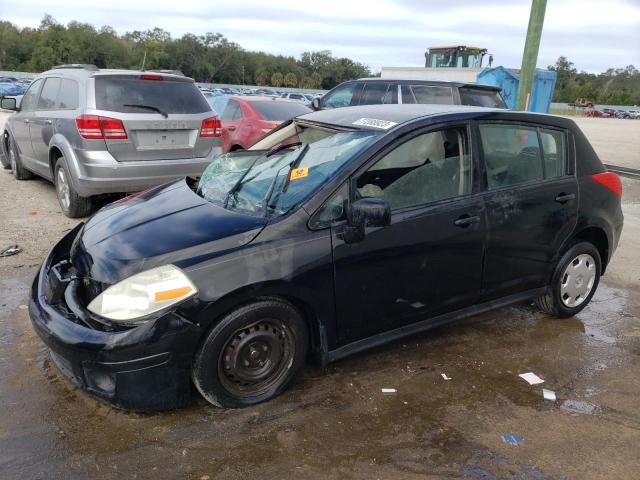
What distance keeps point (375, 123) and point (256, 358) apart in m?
1.63

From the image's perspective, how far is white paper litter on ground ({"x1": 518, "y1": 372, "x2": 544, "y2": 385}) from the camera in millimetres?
3396

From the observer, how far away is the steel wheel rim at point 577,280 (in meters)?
4.21

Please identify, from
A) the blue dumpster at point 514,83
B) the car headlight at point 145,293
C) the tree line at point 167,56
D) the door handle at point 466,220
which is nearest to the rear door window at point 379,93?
the door handle at point 466,220

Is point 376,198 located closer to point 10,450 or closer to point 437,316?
point 437,316

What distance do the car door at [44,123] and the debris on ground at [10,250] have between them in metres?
1.78

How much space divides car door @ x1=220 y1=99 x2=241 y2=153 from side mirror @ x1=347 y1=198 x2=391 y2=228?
6.50 metres

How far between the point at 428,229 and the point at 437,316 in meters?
0.63

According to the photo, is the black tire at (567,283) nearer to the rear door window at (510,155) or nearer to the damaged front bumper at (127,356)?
the rear door window at (510,155)

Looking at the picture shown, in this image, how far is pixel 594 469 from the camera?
2586mm

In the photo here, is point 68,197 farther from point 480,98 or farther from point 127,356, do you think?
point 480,98

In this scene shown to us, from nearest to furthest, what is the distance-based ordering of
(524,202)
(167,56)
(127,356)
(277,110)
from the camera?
(127,356) → (524,202) → (277,110) → (167,56)

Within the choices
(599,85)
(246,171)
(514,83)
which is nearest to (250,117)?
(246,171)

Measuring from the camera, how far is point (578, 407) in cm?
313

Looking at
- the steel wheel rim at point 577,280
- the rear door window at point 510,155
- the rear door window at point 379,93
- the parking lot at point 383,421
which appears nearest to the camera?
the parking lot at point 383,421
